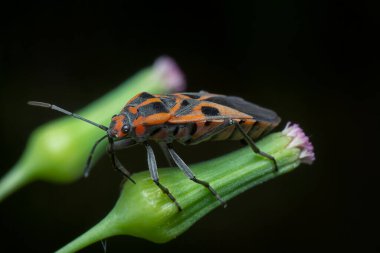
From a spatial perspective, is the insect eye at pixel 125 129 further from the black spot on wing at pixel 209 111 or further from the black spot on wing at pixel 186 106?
the black spot on wing at pixel 209 111

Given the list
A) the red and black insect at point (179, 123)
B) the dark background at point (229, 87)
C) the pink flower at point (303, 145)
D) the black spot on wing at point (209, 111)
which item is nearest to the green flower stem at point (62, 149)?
the red and black insect at point (179, 123)

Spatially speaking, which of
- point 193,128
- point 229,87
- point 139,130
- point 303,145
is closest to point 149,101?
point 139,130

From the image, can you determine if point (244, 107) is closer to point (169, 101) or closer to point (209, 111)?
point (209, 111)

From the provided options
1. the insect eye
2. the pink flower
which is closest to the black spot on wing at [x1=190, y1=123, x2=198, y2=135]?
the insect eye

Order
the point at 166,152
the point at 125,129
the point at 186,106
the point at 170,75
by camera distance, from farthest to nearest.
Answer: the point at 170,75
the point at 166,152
the point at 186,106
the point at 125,129

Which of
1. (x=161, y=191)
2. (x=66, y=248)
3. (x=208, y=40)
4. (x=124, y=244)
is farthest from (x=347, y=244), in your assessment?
(x=66, y=248)

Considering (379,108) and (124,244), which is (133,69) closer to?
(124,244)
